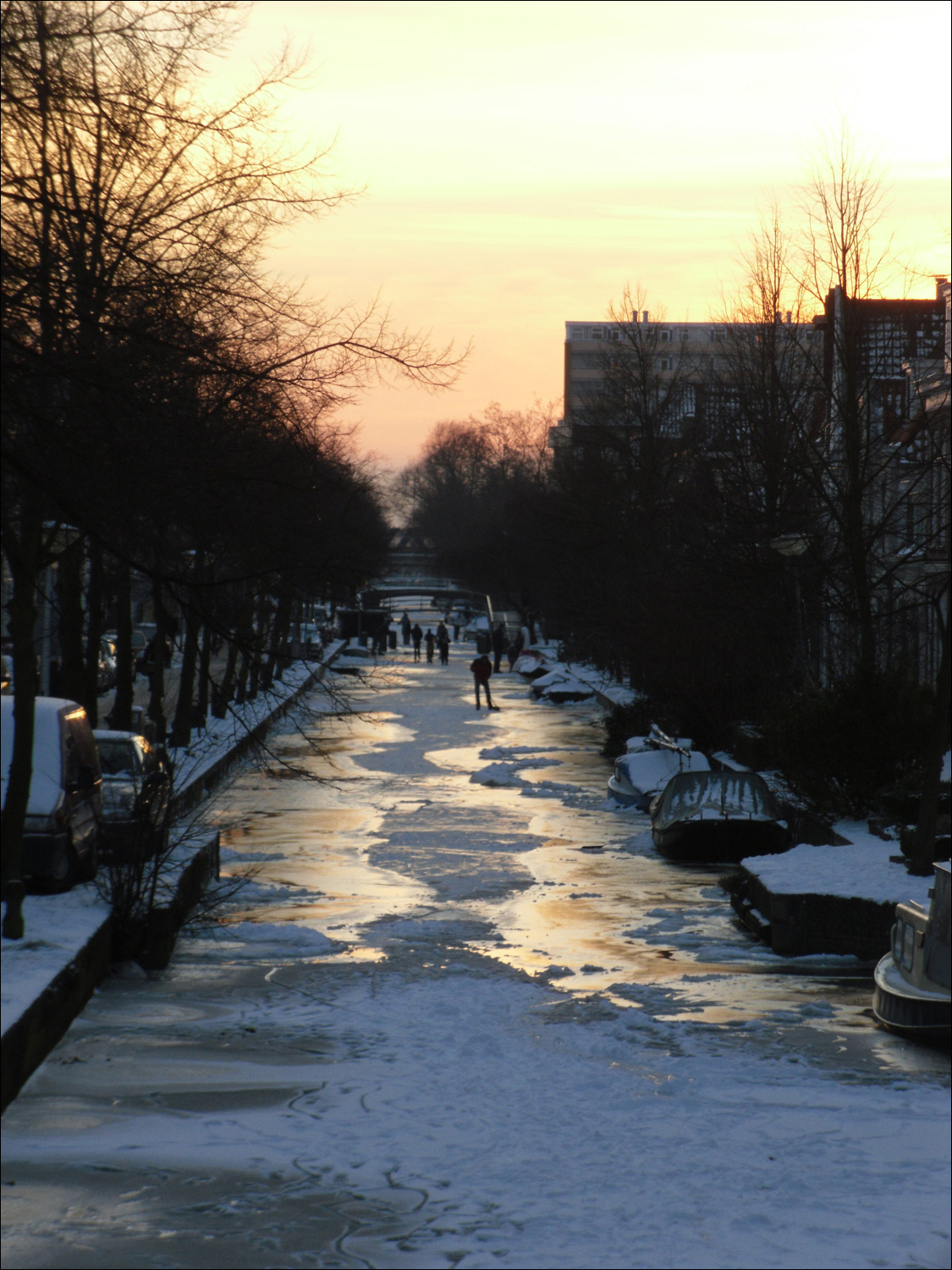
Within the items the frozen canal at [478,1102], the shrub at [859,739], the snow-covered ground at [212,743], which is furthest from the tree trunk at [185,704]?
the shrub at [859,739]

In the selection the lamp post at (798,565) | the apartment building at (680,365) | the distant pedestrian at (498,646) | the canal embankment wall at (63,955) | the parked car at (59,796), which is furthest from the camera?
the distant pedestrian at (498,646)

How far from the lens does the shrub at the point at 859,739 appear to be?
667 inches

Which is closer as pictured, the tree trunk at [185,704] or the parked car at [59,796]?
the parked car at [59,796]

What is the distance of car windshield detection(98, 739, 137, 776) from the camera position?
1764 cm

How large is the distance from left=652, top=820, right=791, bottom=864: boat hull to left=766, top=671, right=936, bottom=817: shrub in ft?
4.49

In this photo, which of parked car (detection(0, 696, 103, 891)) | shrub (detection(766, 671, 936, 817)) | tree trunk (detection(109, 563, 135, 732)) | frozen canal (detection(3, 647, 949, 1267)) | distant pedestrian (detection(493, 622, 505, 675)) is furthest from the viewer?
distant pedestrian (detection(493, 622, 505, 675))

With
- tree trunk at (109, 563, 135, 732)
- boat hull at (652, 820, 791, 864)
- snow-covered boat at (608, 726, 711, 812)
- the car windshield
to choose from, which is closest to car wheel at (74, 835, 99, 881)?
the car windshield

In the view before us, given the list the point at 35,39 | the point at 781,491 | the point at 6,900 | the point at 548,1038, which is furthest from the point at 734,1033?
the point at 781,491

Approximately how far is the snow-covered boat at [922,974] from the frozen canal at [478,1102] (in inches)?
9.4

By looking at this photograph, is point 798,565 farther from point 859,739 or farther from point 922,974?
point 922,974

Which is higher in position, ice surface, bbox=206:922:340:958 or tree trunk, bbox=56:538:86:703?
tree trunk, bbox=56:538:86:703

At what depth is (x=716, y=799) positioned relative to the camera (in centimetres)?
1922

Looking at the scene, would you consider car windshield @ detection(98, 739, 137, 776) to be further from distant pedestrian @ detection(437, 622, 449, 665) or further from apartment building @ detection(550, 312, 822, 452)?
distant pedestrian @ detection(437, 622, 449, 665)

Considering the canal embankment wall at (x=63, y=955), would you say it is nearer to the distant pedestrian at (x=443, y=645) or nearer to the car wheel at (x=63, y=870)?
the car wheel at (x=63, y=870)
